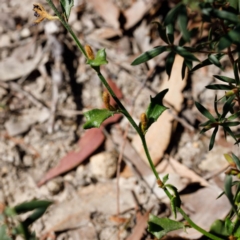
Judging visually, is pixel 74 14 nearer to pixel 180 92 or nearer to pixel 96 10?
pixel 96 10

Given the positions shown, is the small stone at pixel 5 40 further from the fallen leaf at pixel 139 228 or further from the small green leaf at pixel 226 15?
the small green leaf at pixel 226 15

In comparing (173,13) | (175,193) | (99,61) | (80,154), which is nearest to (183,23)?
(173,13)

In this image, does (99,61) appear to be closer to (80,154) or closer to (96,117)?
(96,117)

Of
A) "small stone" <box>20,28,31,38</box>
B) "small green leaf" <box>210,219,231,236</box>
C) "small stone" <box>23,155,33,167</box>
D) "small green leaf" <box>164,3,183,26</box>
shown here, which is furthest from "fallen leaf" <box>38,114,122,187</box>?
"small green leaf" <box>164,3,183,26</box>

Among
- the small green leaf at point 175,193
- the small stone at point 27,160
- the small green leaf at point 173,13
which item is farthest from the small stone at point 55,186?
the small green leaf at point 173,13

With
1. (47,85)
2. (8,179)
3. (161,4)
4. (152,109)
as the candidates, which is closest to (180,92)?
(161,4)

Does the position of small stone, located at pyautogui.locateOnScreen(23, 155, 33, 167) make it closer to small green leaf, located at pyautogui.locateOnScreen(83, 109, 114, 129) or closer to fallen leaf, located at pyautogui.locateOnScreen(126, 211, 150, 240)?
fallen leaf, located at pyautogui.locateOnScreen(126, 211, 150, 240)
